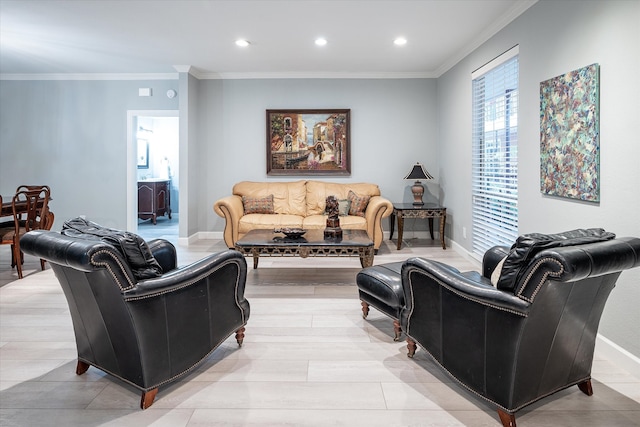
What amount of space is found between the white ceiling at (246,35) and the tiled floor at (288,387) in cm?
275

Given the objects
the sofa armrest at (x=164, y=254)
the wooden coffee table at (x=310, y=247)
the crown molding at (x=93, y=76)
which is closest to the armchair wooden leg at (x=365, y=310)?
the wooden coffee table at (x=310, y=247)

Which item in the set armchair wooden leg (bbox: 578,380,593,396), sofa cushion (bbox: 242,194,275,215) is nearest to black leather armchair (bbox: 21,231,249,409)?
armchair wooden leg (bbox: 578,380,593,396)

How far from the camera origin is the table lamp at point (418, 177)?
21.0 ft

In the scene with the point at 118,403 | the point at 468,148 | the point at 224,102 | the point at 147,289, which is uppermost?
the point at 224,102

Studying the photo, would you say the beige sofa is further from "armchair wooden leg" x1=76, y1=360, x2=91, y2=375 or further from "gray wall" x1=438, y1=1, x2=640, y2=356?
"armchair wooden leg" x1=76, y1=360, x2=91, y2=375

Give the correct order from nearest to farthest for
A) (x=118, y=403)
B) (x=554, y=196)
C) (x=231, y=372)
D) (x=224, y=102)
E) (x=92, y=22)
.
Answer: (x=118, y=403) < (x=231, y=372) < (x=554, y=196) < (x=92, y=22) < (x=224, y=102)

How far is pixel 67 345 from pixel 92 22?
3278 mm

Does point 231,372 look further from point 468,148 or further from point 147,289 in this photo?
→ point 468,148

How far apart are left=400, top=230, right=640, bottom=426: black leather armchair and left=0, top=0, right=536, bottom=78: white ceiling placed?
9.39 feet

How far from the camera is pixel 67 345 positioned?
2.86 m

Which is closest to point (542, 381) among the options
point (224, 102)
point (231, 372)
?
point (231, 372)

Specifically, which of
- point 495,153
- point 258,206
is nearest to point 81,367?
point 258,206

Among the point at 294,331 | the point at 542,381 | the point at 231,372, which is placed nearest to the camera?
the point at 542,381

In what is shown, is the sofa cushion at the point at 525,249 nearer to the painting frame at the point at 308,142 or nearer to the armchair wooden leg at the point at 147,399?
the armchair wooden leg at the point at 147,399
